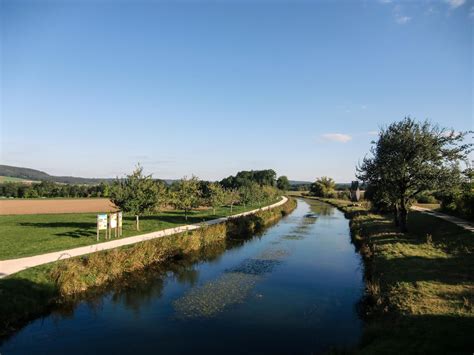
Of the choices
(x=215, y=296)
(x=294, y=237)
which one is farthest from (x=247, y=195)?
(x=215, y=296)

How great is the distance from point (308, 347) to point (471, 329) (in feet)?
14.3

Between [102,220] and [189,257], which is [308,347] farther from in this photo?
[102,220]

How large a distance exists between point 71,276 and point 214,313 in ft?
20.6

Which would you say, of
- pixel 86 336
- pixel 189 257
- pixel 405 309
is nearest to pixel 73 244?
pixel 189 257

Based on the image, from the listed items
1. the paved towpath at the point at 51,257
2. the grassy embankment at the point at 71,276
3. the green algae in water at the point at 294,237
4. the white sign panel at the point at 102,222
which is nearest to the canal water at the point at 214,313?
the grassy embankment at the point at 71,276

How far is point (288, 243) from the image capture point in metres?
29.6

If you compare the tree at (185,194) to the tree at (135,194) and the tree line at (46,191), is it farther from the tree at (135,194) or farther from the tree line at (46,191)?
the tree line at (46,191)

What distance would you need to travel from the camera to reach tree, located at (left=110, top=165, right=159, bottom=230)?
88.8 feet

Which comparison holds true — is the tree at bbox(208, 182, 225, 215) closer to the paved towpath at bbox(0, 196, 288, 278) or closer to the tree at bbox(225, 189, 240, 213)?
the tree at bbox(225, 189, 240, 213)

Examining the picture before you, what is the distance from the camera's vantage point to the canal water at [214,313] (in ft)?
36.0

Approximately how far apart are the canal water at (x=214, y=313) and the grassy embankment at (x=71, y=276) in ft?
2.10

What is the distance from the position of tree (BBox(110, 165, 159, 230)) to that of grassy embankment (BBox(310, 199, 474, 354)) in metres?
15.8

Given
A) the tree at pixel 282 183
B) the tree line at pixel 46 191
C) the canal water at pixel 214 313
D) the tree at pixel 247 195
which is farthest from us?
the tree at pixel 282 183

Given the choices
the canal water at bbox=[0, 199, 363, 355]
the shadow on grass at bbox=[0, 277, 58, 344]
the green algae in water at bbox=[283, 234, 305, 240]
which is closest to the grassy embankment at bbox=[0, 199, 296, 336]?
the shadow on grass at bbox=[0, 277, 58, 344]
